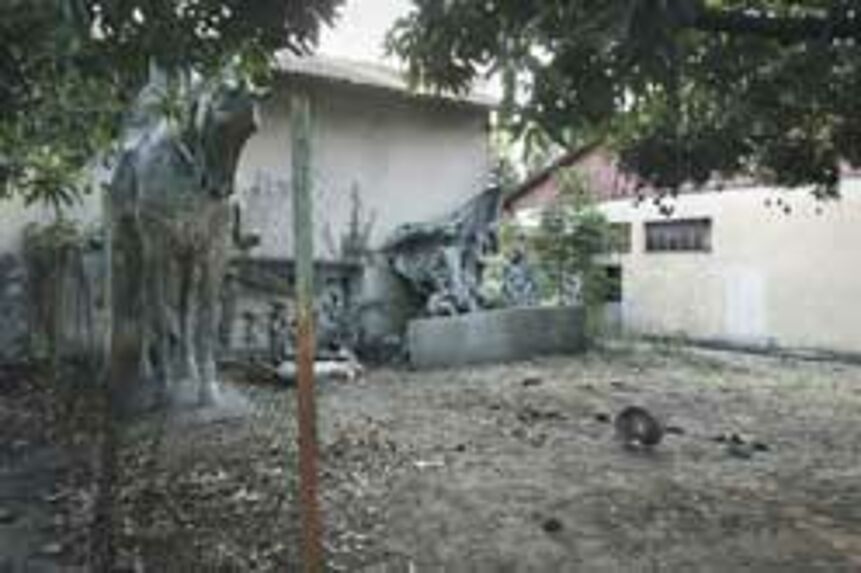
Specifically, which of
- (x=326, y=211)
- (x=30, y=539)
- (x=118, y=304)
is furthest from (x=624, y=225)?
(x=30, y=539)

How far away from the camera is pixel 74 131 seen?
300 inches

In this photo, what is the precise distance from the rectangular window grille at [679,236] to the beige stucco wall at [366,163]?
6.18m

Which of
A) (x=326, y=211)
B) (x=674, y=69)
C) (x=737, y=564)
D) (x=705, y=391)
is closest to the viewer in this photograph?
(x=674, y=69)

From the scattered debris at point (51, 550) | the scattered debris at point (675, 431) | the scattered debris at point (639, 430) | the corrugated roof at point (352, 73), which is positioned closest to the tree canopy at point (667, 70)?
the scattered debris at point (639, 430)

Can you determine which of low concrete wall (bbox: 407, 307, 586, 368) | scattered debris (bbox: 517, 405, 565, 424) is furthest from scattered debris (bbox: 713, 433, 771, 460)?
low concrete wall (bbox: 407, 307, 586, 368)

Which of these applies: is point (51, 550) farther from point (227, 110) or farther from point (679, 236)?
point (679, 236)

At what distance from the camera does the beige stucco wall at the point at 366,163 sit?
15047 millimetres

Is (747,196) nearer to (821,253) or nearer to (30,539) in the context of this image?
(821,253)

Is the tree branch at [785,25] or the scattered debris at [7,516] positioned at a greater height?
the tree branch at [785,25]

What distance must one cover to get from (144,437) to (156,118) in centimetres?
317

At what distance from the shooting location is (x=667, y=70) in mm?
4090

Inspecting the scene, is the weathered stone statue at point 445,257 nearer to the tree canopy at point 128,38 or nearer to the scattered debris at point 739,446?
the scattered debris at point 739,446

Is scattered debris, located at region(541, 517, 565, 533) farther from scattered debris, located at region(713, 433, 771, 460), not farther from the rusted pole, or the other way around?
the rusted pole

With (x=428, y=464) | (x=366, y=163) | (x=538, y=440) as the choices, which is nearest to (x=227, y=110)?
(x=428, y=464)
